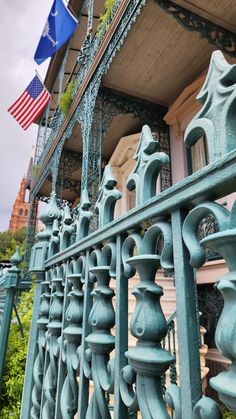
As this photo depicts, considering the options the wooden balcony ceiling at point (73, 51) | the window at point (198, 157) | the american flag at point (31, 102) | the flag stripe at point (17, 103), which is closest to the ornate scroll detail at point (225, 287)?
the window at point (198, 157)

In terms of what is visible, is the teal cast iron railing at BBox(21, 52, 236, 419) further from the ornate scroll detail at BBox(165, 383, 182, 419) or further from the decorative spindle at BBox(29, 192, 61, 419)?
the decorative spindle at BBox(29, 192, 61, 419)

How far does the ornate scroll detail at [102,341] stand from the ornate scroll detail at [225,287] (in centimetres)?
35

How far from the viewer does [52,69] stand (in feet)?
43.3

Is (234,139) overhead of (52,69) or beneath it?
beneath

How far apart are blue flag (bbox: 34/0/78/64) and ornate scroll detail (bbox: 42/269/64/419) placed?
26.1ft

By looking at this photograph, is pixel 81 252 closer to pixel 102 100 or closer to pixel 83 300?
pixel 83 300

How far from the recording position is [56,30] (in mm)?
7938

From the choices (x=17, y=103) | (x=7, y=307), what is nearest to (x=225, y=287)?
(x=7, y=307)

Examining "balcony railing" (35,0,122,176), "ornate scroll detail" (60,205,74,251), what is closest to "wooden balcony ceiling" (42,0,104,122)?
"balcony railing" (35,0,122,176)

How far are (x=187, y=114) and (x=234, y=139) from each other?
6.34 m

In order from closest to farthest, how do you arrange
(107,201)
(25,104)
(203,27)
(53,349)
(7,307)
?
1. (107,201)
2. (53,349)
3. (7,307)
4. (203,27)
5. (25,104)

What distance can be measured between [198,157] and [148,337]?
5.98 meters

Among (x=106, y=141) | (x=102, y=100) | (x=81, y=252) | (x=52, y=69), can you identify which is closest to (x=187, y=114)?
(x=102, y=100)

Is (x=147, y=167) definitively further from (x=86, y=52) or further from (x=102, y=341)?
(x=86, y=52)
